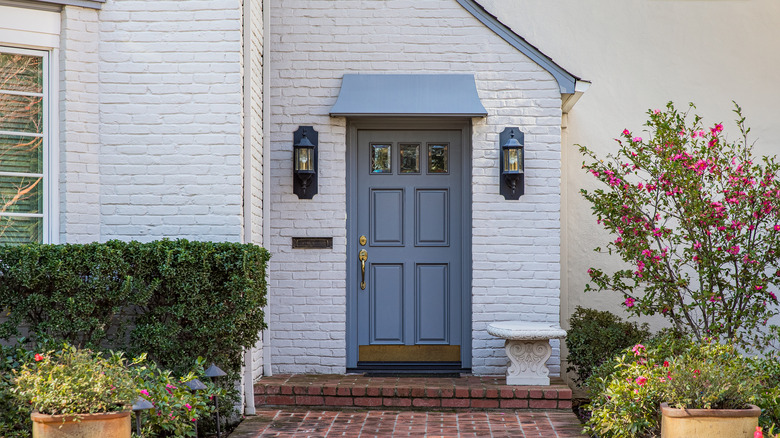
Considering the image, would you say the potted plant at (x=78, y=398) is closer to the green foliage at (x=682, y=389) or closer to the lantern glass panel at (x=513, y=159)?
the green foliage at (x=682, y=389)

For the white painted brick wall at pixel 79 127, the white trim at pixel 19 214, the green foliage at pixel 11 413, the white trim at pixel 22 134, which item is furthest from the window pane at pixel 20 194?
the green foliage at pixel 11 413

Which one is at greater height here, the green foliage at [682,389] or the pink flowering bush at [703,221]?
the pink flowering bush at [703,221]

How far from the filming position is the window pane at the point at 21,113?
18.8 ft

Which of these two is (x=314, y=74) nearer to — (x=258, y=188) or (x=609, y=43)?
(x=258, y=188)

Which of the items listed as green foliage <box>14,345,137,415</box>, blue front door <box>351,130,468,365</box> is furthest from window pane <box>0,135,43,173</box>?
blue front door <box>351,130,468,365</box>

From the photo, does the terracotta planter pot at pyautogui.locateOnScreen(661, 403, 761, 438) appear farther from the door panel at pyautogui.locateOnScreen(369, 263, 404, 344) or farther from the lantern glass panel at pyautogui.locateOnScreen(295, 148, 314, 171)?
the lantern glass panel at pyautogui.locateOnScreen(295, 148, 314, 171)

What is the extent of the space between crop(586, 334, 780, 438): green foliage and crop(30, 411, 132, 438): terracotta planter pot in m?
2.84

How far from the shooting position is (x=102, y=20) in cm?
604

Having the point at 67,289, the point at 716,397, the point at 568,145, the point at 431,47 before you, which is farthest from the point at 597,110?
the point at 67,289

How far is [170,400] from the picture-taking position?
16.1 ft

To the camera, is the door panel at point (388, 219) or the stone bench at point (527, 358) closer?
the stone bench at point (527, 358)

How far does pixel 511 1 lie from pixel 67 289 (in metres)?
5.16

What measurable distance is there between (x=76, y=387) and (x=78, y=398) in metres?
0.06

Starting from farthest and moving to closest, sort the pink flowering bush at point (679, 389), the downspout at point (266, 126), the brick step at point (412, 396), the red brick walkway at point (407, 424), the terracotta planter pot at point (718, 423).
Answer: the downspout at point (266, 126) < the brick step at point (412, 396) < the red brick walkway at point (407, 424) < the pink flowering bush at point (679, 389) < the terracotta planter pot at point (718, 423)
